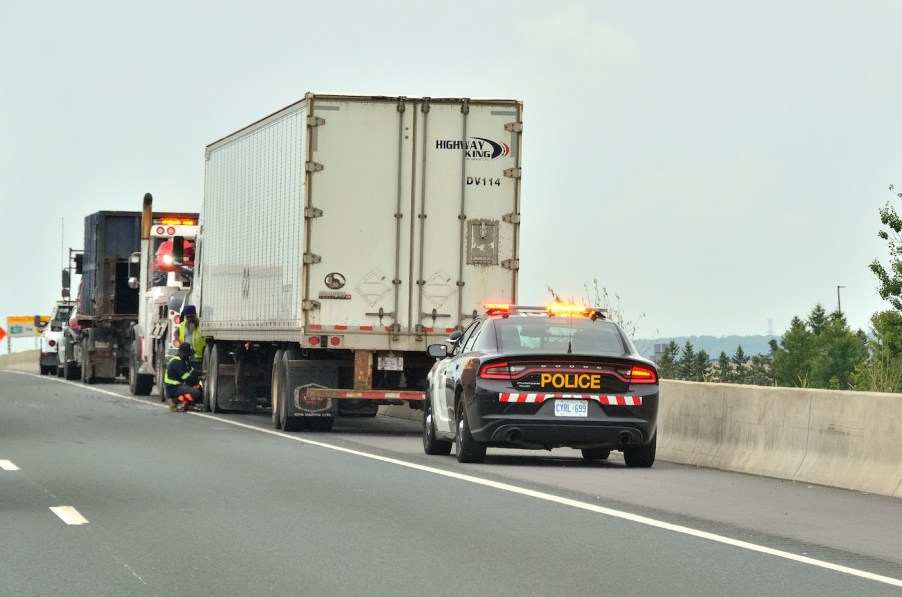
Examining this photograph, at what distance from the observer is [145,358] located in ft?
120

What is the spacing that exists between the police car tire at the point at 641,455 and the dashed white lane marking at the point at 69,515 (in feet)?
22.2

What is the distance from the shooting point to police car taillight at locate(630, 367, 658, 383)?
58.4ft

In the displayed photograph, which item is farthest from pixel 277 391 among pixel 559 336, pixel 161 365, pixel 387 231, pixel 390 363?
pixel 161 365

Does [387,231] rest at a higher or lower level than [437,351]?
higher

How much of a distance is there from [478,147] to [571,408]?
655 centimetres

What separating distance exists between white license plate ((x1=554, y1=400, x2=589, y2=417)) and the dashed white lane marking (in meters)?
5.72

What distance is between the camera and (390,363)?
77.4 ft

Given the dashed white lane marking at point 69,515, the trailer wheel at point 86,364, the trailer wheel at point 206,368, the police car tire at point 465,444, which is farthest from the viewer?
the trailer wheel at point 86,364

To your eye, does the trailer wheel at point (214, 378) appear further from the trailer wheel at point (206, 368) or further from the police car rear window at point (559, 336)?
the police car rear window at point (559, 336)

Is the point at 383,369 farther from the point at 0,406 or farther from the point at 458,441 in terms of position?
the point at 0,406

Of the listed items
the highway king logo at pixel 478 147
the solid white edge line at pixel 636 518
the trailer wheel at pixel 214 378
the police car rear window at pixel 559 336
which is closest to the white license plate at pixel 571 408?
the police car rear window at pixel 559 336

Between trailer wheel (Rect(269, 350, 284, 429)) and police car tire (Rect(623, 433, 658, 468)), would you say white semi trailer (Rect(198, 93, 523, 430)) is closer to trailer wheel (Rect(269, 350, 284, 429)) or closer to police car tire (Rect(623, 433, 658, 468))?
trailer wheel (Rect(269, 350, 284, 429))

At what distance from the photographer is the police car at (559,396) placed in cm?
1750

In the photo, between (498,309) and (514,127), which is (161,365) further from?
(498,309)
